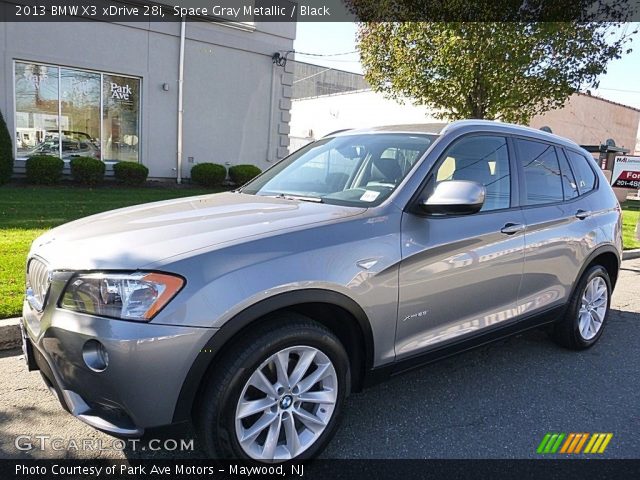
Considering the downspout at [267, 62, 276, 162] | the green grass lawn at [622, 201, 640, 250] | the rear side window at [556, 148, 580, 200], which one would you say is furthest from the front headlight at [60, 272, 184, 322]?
the downspout at [267, 62, 276, 162]

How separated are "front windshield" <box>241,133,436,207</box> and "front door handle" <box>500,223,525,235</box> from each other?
0.78m

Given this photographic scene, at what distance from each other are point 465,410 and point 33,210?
25.7ft

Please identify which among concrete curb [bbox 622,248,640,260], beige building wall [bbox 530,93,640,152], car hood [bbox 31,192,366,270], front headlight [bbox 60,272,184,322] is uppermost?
beige building wall [bbox 530,93,640,152]

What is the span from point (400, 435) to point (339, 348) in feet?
2.67

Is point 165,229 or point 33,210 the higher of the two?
point 165,229

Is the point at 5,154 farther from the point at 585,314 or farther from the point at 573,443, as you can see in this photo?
the point at 573,443

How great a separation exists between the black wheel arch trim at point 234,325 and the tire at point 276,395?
85 millimetres

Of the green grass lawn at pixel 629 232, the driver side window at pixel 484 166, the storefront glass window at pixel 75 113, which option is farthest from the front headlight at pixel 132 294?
the storefront glass window at pixel 75 113

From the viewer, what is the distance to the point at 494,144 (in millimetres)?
3689

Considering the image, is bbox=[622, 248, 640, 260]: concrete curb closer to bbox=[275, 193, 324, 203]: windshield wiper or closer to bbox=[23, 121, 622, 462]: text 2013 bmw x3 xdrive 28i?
bbox=[23, 121, 622, 462]: text 2013 bmw x3 xdrive 28i

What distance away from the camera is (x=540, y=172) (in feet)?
13.1

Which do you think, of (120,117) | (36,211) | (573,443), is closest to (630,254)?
(573,443)

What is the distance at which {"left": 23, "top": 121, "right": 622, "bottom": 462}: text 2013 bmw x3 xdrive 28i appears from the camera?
2.21 metres

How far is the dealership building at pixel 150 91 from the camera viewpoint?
1233 cm
